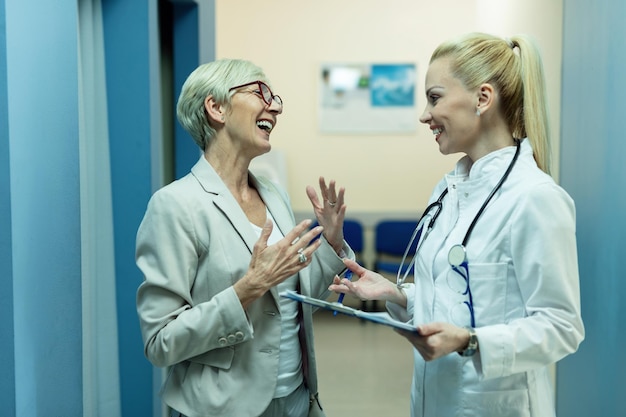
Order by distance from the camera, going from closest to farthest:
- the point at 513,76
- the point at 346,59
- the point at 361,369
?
the point at 513,76
the point at 361,369
the point at 346,59

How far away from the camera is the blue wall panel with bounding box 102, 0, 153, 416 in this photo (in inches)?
101

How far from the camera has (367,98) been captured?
674cm

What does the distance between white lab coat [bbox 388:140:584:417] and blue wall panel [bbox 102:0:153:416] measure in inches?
54.1

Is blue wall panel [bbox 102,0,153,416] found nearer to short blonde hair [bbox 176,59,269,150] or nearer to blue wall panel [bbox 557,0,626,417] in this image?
short blonde hair [bbox 176,59,269,150]

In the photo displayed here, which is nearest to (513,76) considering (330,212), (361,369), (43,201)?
(330,212)

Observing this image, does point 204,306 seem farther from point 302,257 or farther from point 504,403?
point 504,403

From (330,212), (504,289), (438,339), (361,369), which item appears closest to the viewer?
(438,339)

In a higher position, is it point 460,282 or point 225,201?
point 225,201

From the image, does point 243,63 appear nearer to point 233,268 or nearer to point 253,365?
point 233,268

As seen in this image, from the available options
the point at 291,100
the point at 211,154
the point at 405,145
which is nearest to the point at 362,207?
the point at 405,145

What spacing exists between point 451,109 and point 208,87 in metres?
0.69

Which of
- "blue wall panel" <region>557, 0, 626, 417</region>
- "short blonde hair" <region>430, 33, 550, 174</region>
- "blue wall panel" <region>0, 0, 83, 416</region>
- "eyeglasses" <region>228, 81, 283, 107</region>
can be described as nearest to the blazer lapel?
"eyeglasses" <region>228, 81, 283, 107</region>

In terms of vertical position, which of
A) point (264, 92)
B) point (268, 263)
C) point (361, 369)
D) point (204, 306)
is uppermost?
point (264, 92)

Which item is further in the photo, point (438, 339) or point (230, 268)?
point (230, 268)
